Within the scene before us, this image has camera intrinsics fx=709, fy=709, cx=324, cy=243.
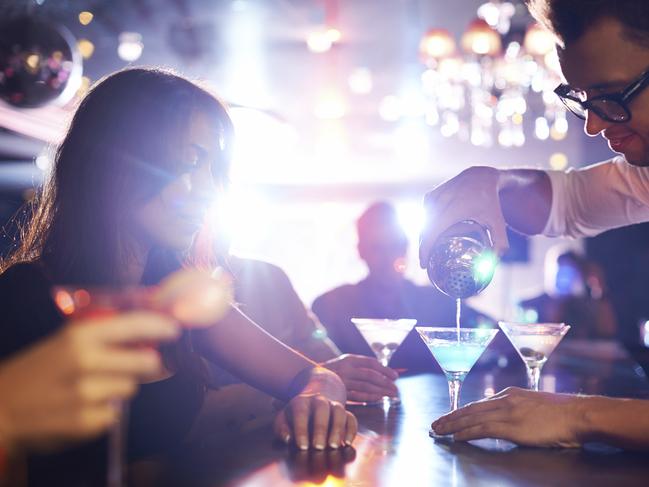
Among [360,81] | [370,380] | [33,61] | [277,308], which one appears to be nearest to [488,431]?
[370,380]

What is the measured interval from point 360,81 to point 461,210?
23.8 feet

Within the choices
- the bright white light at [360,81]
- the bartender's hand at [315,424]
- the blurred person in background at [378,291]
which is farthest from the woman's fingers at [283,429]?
the bright white light at [360,81]

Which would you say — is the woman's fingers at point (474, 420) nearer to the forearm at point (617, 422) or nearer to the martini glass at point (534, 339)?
the forearm at point (617, 422)

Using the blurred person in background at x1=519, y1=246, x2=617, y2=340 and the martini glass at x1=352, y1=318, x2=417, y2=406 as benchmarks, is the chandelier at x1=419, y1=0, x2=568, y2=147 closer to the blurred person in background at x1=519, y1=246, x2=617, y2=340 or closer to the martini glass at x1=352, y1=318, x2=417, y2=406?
the blurred person in background at x1=519, y1=246, x2=617, y2=340

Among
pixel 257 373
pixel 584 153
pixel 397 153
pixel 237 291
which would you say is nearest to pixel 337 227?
pixel 397 153

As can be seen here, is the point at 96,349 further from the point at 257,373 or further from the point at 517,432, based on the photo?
the point at 257,373

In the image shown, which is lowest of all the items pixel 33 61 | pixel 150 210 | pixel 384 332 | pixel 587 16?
pixel 384 332

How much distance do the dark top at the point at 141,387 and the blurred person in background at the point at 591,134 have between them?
0.57m

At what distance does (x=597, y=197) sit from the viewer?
2.04 meters

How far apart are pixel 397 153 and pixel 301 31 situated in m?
4.46

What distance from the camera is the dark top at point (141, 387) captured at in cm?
139

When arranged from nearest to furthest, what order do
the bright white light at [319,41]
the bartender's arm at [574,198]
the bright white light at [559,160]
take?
the bartender's arm at [574,198]
the bright white light at [319,41]
the bright white light at [559,160]

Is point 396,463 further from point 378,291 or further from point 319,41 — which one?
point 319,41

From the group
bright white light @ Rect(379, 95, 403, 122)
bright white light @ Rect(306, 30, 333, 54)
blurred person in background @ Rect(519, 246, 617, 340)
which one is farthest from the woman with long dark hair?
bright white light @ Rect(379, 95, 403, 122)
